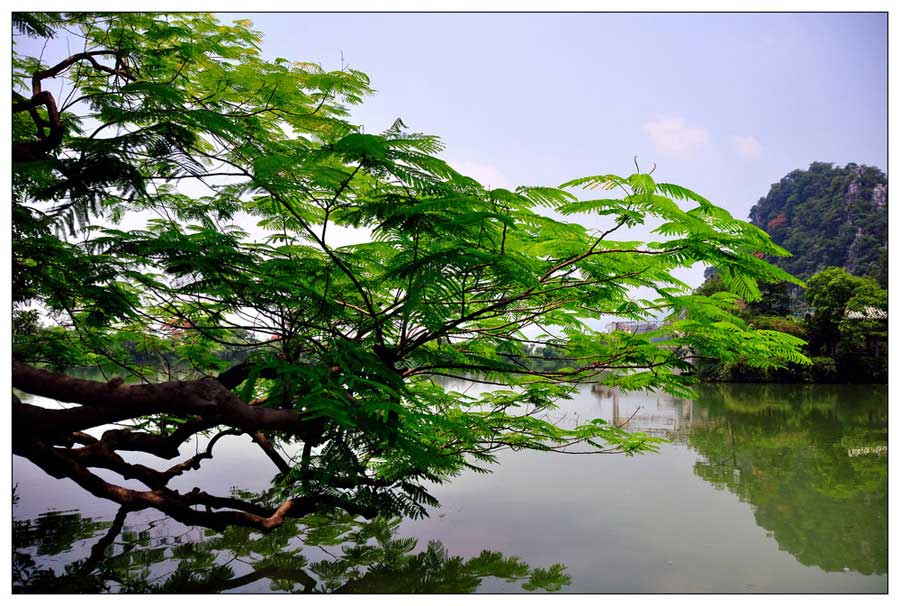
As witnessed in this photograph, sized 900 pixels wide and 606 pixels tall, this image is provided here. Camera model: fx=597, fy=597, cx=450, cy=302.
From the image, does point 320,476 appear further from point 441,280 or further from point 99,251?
point 99,251

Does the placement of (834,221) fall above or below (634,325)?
above

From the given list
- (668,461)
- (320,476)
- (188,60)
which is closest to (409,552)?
(320,476)

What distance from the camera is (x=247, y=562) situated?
5223 millimetres

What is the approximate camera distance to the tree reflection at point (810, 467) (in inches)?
236

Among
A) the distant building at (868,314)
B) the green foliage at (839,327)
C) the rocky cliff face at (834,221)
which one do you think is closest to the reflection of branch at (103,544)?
the green foliage at (839,327)

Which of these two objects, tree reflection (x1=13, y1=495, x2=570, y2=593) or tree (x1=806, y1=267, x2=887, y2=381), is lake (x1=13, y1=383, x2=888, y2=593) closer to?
tree reflection (x1=13, y1=495, x2=570, y2=593)

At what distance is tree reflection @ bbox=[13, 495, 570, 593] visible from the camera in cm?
472

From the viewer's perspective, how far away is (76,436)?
467cm

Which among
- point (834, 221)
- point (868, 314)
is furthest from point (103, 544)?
point (834, 221)

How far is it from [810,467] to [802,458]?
600 millimetres

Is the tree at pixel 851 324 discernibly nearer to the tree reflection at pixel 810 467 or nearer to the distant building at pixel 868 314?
the distant building at pixel 868 314

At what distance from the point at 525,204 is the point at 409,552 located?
3842mm

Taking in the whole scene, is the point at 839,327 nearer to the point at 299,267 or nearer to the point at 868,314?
the point at 868,314

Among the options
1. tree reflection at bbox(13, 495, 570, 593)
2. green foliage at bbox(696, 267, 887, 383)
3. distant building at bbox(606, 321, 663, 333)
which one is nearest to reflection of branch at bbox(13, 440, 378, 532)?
tree reflection at bbox(13, 495, 570, 593)
